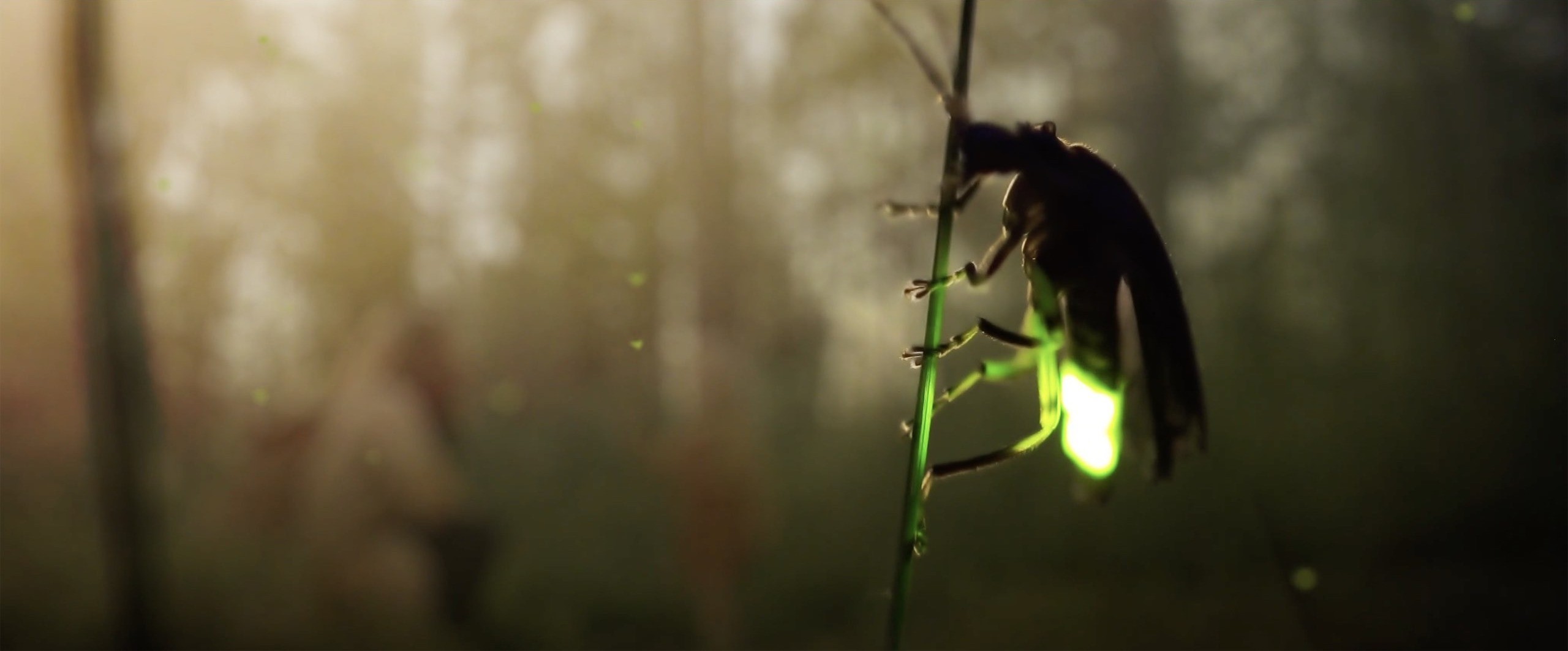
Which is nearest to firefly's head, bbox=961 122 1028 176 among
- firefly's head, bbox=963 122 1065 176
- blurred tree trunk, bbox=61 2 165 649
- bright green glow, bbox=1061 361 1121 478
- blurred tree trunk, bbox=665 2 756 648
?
firefly's head, bbox=963 122 1065 176

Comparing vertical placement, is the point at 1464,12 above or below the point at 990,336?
above

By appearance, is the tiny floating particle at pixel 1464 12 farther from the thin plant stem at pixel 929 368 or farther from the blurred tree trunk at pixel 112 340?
the blurred tree trunk at pixel 112 340

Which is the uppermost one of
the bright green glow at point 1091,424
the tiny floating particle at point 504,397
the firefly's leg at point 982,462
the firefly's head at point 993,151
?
the firefly's head at point 993,151

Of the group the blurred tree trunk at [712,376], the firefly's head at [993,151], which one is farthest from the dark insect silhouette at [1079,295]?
the blurred tree trunk at [712,376]

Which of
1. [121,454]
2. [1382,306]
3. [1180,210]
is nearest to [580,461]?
[121,454]

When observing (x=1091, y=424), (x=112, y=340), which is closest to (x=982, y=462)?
(x=1091, y=424)

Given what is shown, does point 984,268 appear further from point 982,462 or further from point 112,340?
point 112,340

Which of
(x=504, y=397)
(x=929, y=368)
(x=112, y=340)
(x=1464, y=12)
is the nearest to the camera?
(x=929, y=368)
